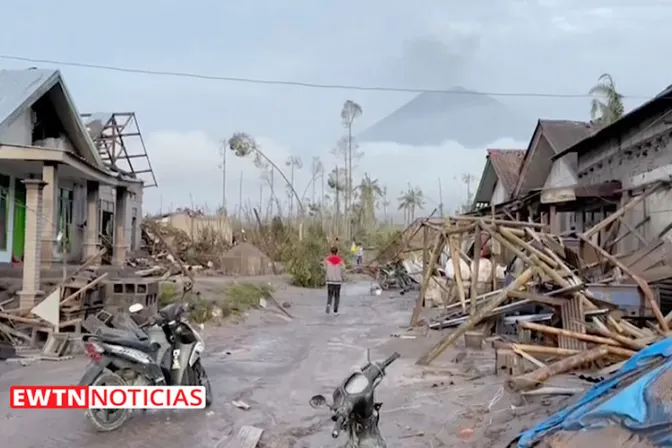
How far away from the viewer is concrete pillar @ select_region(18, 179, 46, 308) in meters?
12.6

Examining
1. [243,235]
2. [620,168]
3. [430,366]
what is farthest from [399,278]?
[430,366]

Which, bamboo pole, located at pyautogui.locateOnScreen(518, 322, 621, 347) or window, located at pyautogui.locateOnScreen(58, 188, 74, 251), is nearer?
bamboo pole, located at pyautogui.locateOnScreen(518, 322, 621, 347)

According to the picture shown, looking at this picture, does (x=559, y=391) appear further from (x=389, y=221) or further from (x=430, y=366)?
(x=389, y=221)

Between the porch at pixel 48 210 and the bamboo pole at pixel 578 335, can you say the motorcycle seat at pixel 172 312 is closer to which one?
the bamboo pole at pixel 578 335

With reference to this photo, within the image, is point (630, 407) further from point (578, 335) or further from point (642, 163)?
point (642, 163)

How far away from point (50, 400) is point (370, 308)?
42.5ft

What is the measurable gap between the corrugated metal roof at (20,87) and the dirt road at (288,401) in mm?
7429

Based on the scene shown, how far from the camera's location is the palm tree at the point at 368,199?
49.4 m

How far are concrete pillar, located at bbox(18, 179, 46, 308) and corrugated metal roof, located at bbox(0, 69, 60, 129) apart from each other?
340cm

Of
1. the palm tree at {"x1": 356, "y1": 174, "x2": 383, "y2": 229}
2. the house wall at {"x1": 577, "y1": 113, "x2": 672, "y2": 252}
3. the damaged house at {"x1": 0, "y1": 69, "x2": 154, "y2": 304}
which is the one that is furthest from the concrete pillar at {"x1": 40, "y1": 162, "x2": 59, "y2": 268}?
the palm tree at {"x1": 356, "y1": 174, "x2": 383, "y2": 229}

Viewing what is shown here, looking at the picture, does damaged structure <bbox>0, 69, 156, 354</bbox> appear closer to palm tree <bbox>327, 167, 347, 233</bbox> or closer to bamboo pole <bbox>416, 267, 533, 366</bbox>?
bamboo pole <bbox>416, 267, 533, 366</bbox>

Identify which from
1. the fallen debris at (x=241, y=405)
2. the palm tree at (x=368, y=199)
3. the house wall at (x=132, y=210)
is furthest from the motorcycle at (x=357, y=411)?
the palm tree at (x=368, y=199)

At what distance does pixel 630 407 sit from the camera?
4387 mm

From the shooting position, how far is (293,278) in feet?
87.2
